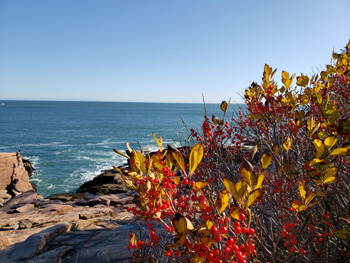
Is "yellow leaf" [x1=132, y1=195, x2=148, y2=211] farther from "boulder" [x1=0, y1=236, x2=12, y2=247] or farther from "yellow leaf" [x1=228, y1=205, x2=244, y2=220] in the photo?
"boulder" [x1=0, y1=236, x2=12, y2=247]

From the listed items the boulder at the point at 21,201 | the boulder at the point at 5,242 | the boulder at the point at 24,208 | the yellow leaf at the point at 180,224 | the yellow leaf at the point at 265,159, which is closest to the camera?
the yellow leaf at the point at 180,224

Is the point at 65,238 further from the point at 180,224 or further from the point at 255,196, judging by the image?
the point at 255,196

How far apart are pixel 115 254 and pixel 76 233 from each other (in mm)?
1851

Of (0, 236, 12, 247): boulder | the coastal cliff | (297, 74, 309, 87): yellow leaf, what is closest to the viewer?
(297, 74, 309, 87): yellow leaf

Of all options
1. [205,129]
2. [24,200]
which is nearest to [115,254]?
[205,129]

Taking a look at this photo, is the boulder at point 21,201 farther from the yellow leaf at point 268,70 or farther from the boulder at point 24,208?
the yellow leaf at point 268,70

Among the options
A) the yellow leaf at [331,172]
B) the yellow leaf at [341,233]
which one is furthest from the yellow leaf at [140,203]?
the yellow leaf at [341,233]

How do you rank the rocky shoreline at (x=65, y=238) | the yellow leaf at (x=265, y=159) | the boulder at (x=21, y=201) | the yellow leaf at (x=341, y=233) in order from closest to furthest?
the yellow leaf at (x=265, y=159) → the yellow leaf at (x=341, y=233) → the rocky shoreline at (x=65, y=238) → the boulder at (x=21, y=201)

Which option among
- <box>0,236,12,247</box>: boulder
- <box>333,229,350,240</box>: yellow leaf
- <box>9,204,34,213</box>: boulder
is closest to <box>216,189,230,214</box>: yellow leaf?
<box>333,229,350,240</box>: yellow leaf

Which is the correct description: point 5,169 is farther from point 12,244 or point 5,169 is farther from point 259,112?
point 259,112

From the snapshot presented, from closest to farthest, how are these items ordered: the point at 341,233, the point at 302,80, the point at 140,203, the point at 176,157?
the point at 176,157
the point at 140,203
the point at 341,233
the point at 302,80

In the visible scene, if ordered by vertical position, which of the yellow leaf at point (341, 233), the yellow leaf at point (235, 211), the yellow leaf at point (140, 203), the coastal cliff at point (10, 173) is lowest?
the coastal cliff at point (10, 173)

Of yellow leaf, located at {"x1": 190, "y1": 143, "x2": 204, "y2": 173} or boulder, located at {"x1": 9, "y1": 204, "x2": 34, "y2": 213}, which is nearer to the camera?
yellow leaf, located at {"x1": 190, "y1": 143, "x2": 204, "y2": 173}

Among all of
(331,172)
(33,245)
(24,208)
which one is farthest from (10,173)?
(331,172)
